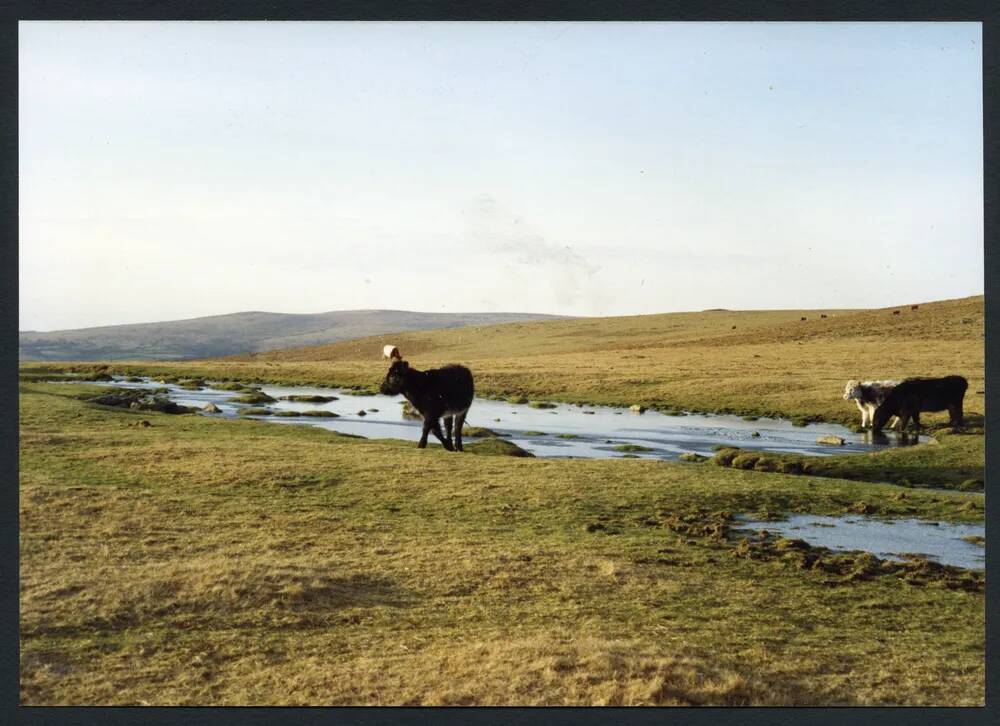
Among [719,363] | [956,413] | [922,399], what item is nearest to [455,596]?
[922,399]

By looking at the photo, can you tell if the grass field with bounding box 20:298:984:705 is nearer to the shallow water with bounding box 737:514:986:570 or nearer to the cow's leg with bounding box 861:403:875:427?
the shallow water with bounding box 737:514:986:570

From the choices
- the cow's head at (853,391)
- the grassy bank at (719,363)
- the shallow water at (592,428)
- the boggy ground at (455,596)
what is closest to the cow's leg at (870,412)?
the cow's head at (853,391)

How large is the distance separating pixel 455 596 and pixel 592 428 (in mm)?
25535

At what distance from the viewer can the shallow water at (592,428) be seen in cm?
2959

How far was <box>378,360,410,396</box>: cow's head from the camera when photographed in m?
23.8

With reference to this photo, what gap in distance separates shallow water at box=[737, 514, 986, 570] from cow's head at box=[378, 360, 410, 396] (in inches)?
434

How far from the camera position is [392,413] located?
1689 inches

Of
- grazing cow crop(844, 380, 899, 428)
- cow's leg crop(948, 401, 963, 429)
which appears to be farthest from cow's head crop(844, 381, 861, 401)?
cow's leg crop(948, 401, 963, 429)

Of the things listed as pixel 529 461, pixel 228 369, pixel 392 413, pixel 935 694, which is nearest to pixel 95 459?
pixel 529 461

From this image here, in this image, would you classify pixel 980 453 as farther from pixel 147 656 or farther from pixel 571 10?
pixel 147 656

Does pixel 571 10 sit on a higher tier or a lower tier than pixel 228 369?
higher

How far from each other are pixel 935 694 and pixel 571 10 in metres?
9.68

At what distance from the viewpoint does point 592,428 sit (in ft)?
121

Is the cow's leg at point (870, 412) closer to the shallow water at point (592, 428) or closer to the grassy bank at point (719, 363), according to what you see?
the shallow water at point (592, 428)
